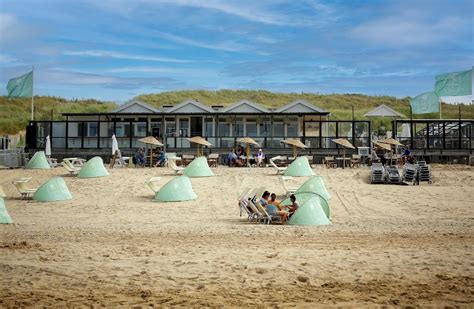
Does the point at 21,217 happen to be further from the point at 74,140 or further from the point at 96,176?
the point at 74,140

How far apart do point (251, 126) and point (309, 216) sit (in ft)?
65.8

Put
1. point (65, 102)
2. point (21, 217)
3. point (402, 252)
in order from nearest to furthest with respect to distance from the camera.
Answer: point (402, 252) → point (21, 217) → point (65, 102)

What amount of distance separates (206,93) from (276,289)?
221ft

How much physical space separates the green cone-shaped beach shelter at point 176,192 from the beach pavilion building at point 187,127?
11730 millimetres

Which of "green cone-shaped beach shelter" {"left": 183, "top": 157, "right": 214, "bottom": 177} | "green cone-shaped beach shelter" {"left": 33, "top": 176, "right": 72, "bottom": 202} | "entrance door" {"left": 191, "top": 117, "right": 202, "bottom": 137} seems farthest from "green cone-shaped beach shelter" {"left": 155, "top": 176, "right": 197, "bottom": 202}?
"entrance door" {"left": 191, "top": 117, "right": 202, "bottom": 137}

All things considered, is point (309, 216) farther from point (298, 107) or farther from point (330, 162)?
point (298, 107)

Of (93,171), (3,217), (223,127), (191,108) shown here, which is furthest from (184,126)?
(3,217)

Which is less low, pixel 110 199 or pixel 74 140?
pixel 74 140

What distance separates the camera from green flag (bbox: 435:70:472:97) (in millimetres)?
30797

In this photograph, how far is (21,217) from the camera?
13633 millimetres

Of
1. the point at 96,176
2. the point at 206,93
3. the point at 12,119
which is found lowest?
the point at 96,176

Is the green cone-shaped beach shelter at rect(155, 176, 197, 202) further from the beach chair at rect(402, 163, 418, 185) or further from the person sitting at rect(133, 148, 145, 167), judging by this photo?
the person sitting at rect(133, 148, 145, 167)

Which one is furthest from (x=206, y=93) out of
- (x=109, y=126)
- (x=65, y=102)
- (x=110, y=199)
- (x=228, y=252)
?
(x=228, y=252)

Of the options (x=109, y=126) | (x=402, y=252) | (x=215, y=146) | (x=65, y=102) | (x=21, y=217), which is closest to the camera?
(x=402, y=252)
